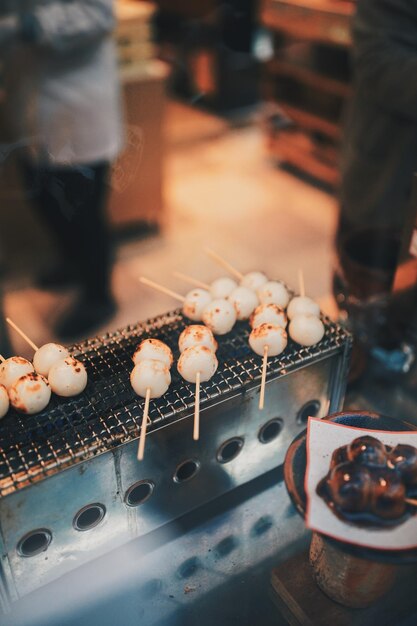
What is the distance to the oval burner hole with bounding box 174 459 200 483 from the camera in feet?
5.83

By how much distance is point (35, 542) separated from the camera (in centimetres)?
159

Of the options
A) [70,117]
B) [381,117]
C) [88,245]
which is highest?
[381,117]

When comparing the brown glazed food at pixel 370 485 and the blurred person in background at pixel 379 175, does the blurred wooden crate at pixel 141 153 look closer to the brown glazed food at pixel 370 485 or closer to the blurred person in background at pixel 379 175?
the blurred person in background at pixel 379 175

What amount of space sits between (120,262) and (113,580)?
4.05 m

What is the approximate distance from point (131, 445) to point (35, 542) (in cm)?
37

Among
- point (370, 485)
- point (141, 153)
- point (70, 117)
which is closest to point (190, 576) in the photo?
point (370, 485)

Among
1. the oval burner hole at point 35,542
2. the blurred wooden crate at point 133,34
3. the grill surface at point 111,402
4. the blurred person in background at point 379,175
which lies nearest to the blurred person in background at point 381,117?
the blurred person in background at point 379,175

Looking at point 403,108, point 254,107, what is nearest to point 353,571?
point 403,108

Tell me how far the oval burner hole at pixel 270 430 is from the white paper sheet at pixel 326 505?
13.2 inches

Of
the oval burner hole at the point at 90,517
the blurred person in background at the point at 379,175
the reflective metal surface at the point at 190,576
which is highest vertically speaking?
the blurred person in background at the point at 379,175

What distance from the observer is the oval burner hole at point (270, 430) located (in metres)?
1.91

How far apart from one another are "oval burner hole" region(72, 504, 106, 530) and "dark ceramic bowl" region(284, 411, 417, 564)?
554mm

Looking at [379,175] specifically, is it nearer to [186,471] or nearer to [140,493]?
[186,471]

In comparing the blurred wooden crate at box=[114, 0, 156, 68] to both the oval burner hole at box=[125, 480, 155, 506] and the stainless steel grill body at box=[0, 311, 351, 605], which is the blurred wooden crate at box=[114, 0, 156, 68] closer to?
the stainless steel grill body at box=[0, 311, 351, 605]
